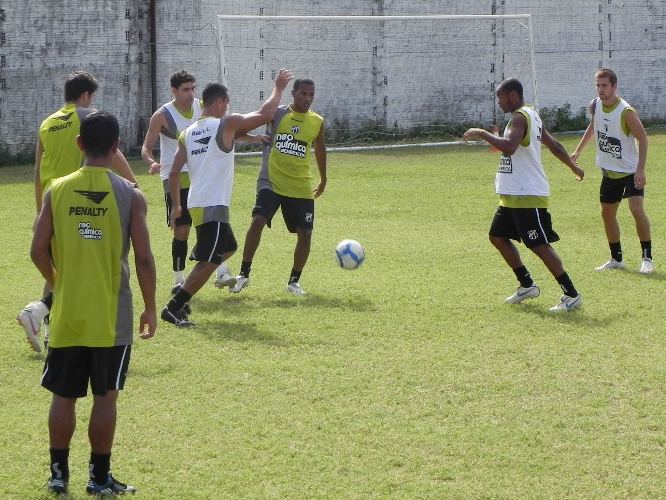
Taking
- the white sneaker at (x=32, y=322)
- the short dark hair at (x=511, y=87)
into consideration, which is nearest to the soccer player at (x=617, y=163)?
the short dark hair at (x=511, y=87)

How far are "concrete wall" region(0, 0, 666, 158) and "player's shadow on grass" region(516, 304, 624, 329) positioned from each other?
14063mm

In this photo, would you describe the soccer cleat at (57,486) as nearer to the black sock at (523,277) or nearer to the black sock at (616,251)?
the black sock at (523,277)

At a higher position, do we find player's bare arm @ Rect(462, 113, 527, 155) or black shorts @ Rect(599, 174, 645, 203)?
player's bare arm @ Rect(462, 113, 527, 155)

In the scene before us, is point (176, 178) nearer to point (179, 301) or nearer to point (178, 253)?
point (179, 301)

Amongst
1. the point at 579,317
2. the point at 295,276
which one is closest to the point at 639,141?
the point at 579,317

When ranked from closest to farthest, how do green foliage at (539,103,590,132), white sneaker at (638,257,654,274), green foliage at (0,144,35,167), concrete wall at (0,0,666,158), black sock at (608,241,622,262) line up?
white sneaker at (638,257,654,274) → black sock at (608,241,622,262) → green foliage at (0,144,35,167) → concrete wall at (0,0,666,158) → green foliage at (539,103,590,132)

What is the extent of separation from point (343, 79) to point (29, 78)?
266 inches

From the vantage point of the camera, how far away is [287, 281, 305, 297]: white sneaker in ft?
34.7

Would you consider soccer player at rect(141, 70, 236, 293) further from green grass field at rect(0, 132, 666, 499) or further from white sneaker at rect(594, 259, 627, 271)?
white sneaker at rect(594, 259, 627, 271)

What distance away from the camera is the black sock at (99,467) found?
5453 mm

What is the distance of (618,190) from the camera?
A: 12.0 metres

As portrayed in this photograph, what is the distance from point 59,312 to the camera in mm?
5305

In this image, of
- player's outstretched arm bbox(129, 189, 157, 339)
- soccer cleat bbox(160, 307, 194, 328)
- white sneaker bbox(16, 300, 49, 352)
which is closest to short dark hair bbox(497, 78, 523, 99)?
soccer cleat bbox(160, 307, 194, 328)

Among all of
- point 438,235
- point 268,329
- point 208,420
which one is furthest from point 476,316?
point 438,235
